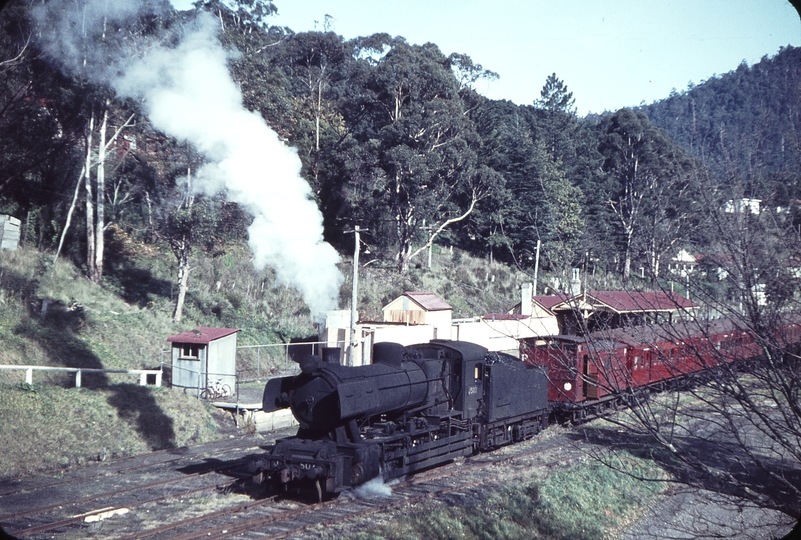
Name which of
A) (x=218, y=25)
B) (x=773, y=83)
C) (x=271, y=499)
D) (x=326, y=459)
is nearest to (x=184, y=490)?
(x=271, y=499)

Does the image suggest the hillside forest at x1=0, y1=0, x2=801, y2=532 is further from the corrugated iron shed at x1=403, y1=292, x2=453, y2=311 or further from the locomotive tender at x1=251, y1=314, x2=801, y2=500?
the corrugated iron shed at x1=403, y1=292, x2=453, y2=311

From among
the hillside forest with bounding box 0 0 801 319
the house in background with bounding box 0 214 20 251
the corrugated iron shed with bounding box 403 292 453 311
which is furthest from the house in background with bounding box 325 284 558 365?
the house in background with bounding box 0 214 20 251

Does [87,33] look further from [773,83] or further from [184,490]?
[773,83]

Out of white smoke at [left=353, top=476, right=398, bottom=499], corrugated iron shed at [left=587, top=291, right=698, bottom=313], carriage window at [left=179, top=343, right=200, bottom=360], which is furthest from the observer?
carriage window at [left=179, top=343, right=200, bottom=360]

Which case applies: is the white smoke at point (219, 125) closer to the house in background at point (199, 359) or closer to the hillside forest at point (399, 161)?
the hillside forest at point (399, 161)

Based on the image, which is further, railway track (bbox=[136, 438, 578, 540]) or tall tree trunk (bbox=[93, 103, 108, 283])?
tall tree trunk (bbox=[93, 103, 108, 283])

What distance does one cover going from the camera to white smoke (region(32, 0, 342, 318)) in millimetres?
23953

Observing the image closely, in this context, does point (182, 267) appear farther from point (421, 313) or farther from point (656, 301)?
point (656, 301)

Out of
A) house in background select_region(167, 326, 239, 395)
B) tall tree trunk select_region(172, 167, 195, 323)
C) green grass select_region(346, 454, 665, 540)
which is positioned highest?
tall tree trunk select_region(172, 167, 195, 323)

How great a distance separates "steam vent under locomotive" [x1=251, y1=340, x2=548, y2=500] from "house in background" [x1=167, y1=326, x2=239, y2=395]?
812cm

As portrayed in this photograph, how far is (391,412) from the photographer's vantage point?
501 inches

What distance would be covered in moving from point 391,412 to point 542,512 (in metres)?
3.53

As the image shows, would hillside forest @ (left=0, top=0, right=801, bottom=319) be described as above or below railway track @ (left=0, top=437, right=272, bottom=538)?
above

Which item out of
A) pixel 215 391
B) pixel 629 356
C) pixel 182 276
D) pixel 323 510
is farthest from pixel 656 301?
pixel 182 276
